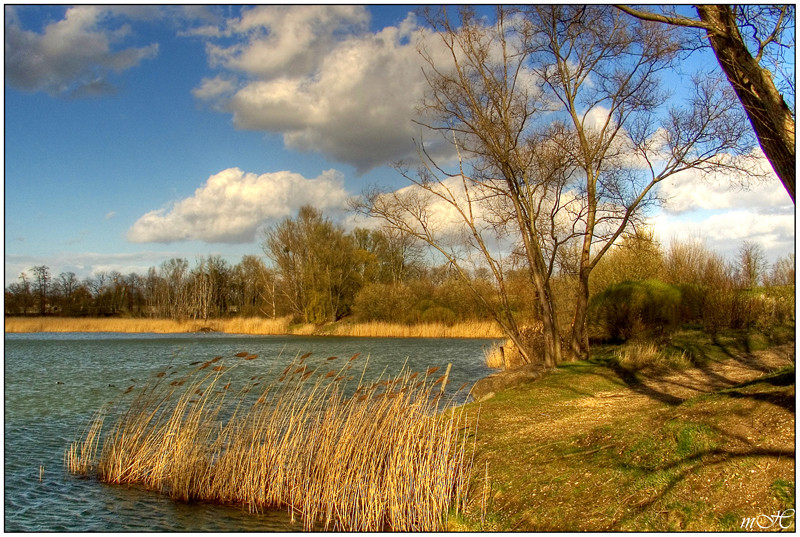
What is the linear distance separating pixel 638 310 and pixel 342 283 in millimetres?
29597

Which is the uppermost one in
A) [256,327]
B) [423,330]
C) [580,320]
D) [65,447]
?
[580,320]

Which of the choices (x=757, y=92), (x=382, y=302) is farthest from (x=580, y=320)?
(x=382, y=302)

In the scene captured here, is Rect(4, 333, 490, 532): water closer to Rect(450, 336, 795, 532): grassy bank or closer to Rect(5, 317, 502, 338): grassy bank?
Rect(450, 336, 795, 532): grassy bank

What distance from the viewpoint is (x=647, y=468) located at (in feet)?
17.8

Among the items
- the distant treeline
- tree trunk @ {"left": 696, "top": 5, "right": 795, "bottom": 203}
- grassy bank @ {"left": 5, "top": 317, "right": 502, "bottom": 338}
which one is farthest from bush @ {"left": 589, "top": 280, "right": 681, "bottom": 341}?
grassy bank @ {"left": 5, "top": 317, "right": 502, "bottom": 338}

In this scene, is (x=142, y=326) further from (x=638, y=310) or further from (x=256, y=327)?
(x=638, y=310)

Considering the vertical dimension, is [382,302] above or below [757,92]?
below

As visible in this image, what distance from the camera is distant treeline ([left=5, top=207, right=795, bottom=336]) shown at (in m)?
22.9

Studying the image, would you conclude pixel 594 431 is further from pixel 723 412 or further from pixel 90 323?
pixel 90 323

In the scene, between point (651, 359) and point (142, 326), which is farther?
point (142, 326)

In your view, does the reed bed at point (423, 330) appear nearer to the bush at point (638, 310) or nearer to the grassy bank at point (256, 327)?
the grassy bank at point (256, 327)

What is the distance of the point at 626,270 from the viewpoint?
24.0 meters

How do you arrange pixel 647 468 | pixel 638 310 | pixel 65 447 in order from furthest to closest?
pixel 638 310 → pixel 65 447 → pixel 647 468

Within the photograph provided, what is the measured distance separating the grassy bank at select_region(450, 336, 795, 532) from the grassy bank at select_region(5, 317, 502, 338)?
94.9 feet
